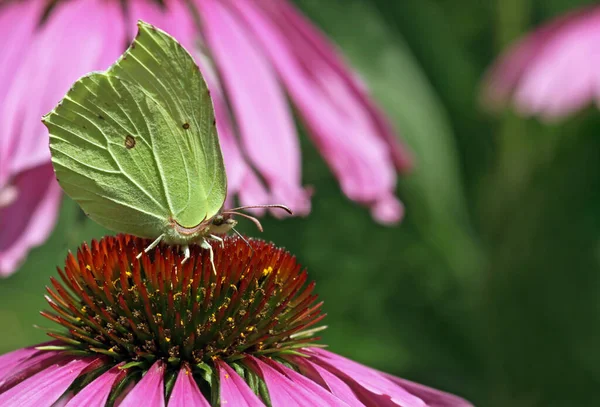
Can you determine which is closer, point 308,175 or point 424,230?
point 308,175

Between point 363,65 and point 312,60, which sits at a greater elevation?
point 363,65

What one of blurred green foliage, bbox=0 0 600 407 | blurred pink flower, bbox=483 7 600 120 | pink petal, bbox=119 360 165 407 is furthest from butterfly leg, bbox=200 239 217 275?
blurred green foliage, bbox=0 0 600 407

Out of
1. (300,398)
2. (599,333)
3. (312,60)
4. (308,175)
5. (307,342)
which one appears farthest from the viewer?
(599,333)

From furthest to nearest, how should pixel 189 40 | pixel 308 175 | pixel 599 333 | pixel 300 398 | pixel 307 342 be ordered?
1. pixel 599 333
2. pixel 308 175
3. pixel 189 40
4. pixel 307 342
5. pixel 300 398

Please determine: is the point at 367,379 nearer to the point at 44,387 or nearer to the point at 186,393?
the point at 186,393

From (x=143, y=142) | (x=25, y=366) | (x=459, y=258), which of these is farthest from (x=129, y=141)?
(x=459, y=258)

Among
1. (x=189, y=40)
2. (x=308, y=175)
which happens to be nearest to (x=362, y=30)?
(x=308, y=175)

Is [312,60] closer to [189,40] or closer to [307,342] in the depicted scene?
[189,40]
